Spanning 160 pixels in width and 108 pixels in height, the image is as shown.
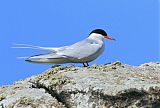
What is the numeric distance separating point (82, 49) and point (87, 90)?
1.96 m

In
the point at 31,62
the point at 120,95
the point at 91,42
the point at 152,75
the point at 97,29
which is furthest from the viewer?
the point at 97,29

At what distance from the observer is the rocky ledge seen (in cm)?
630

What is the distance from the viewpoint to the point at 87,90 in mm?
6398

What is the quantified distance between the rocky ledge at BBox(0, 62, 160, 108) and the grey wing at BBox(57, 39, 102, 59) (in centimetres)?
73

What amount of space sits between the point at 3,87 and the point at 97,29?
112 inches

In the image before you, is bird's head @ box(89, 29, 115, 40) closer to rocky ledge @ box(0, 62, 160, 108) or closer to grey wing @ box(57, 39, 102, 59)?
grey wing @ box(57, 39, 102, 59)

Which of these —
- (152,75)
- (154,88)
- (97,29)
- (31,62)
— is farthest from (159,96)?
(97,29)

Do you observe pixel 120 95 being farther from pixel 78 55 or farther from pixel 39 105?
pixel 78 55

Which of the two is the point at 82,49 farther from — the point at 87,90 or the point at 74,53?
the point at 87,90

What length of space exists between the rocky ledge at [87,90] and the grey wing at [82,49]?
28.6 inches

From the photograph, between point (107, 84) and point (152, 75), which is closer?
point (107, 84)

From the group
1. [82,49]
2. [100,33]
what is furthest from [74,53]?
[100,33]

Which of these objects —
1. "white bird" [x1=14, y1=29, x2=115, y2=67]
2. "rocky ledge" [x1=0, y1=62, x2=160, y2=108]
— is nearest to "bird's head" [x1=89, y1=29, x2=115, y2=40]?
"white bird" [x1=14, y1=29, x2=115, y2=67]

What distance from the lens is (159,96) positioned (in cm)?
637
